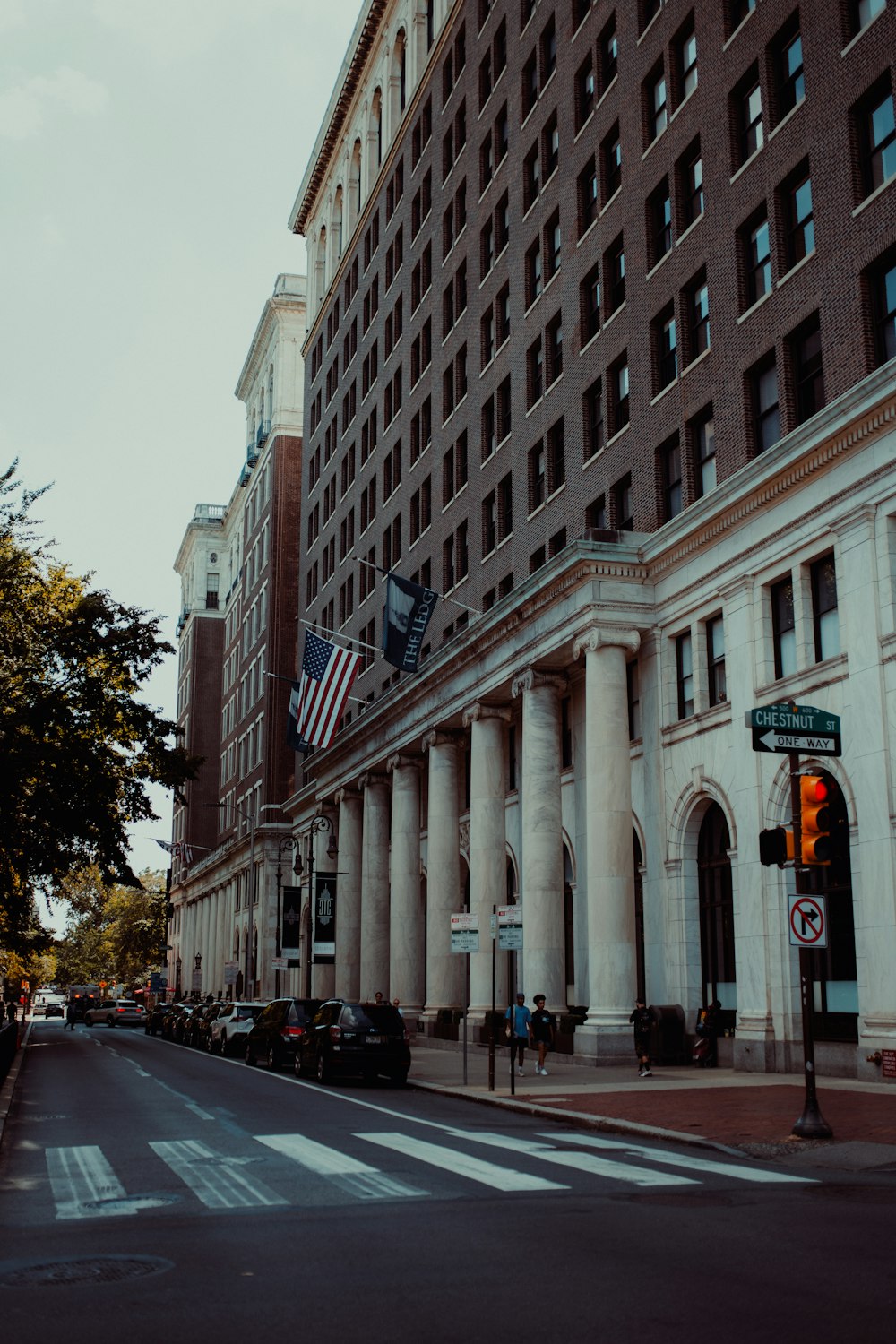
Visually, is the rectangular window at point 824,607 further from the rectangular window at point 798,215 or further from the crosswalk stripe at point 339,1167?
the crosswalk stripe at point 339,1167

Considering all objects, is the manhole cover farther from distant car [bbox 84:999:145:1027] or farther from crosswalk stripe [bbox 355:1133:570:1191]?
distant car [bbox 84:999:145:1027]

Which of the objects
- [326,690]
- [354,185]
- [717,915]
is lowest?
[717,915]

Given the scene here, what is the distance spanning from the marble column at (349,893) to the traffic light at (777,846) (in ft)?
137

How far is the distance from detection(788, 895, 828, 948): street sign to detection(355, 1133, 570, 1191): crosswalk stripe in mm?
4670

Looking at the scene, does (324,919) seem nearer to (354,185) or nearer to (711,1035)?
(711,1035)

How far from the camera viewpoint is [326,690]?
4375cm

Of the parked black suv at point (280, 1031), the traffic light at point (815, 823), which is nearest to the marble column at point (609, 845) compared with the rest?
the parked black suv at point (280, 1031)

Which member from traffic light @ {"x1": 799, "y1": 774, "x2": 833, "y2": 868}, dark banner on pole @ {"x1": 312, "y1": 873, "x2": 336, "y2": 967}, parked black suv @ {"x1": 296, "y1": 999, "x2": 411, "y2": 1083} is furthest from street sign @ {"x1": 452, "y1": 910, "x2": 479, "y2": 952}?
dark banner on pole @ {"x1": 312, "y1": 873, "x2": 336, "y2": 967}

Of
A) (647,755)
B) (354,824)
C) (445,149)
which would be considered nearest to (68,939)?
(354,824)

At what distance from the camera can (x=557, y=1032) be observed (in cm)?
3216

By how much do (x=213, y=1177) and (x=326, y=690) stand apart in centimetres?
3153

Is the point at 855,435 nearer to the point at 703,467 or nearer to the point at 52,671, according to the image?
the point at 703,467

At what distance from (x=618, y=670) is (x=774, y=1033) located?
920 cm

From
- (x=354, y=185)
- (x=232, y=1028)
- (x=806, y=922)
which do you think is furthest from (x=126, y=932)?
(x=806, y=922)
